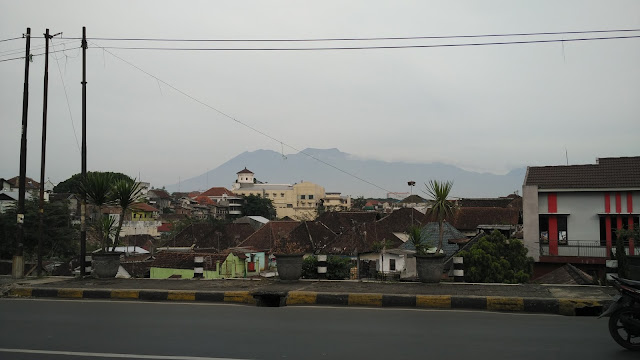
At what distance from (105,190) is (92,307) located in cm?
520

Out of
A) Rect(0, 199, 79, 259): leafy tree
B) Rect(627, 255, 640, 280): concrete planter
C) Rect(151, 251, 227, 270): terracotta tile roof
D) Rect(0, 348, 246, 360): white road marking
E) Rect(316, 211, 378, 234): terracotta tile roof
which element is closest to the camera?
Rect(0, 348, 246, 360): white road marking

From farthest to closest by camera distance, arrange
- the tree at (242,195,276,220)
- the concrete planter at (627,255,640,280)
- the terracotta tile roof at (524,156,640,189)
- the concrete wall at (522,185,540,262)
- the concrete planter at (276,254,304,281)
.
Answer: the tree at (242,195,276,220) → the concrete wall at (522,185,540,262) → the terracotta tile roof at (524,156,640,189) → the concrete planter at (276,254,304,281) → the concrete planter at (627,255,640,280)

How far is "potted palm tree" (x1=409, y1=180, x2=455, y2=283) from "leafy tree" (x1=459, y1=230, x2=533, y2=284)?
35.5 ft

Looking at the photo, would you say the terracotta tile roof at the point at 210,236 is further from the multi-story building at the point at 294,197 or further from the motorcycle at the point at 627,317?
the multi-story building at the point at 294,197

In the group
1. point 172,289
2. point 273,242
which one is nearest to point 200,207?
point 273,242

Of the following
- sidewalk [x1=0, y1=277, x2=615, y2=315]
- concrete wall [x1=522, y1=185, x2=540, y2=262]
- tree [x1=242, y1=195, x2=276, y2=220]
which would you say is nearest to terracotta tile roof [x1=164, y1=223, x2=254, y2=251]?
concrete wall [x1=522, y1=185, x2=540, y2=262]

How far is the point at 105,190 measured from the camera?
540 inches

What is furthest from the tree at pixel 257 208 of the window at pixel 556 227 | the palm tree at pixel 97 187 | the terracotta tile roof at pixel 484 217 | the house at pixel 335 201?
the palm tree at pixel 97 187

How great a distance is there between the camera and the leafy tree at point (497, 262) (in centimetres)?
2159

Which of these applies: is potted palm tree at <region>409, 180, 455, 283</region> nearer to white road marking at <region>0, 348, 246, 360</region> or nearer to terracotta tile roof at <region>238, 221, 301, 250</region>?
white road marking at <region>0, 348, 246, 360</region>

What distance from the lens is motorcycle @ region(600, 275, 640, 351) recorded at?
574cm

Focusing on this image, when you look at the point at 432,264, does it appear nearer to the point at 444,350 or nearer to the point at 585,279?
the point at 444,350

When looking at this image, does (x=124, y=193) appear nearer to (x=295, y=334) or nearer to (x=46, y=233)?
(x=295, y=334)

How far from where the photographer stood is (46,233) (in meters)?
30.8
